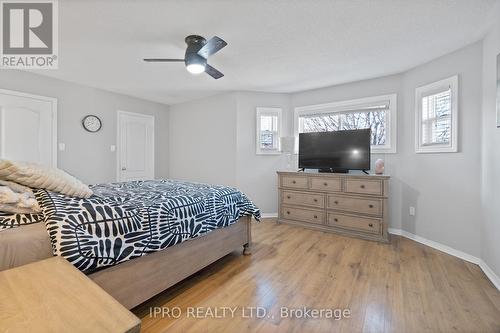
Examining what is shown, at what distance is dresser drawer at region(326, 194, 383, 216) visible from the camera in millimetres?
2963

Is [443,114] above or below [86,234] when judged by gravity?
above

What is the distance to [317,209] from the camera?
3443 millimetres

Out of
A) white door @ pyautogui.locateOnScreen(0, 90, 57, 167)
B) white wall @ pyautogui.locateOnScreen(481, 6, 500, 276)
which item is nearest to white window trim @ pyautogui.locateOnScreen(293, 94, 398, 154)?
white wall @ pyautogui.locateOnScreen(481, 6, 500, 276)

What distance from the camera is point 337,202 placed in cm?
327

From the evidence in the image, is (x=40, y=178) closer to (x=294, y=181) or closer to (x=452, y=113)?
(x=294, y=181)

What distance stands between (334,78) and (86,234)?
12.0ft

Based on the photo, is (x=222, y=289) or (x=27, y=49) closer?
(x=222, y=289)

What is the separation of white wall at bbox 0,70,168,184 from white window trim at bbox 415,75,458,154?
5005 millimetres

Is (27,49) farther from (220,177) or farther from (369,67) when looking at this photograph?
(369,67)

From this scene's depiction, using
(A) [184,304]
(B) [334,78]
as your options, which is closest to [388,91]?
(B) [334,78]

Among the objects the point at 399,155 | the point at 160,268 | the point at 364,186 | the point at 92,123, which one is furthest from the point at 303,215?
the point at 92,123

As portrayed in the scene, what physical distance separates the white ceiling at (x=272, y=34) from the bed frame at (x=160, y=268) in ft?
6.69

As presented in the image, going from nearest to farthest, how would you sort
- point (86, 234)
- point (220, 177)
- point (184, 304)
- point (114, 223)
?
1. point (86, 234)
2. point (114, 223)
3. point (184, 304)
4. point (220, 177)

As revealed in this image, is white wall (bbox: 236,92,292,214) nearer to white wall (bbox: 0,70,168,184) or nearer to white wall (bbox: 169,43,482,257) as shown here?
white wall (bbox: 169,43,482,257)
